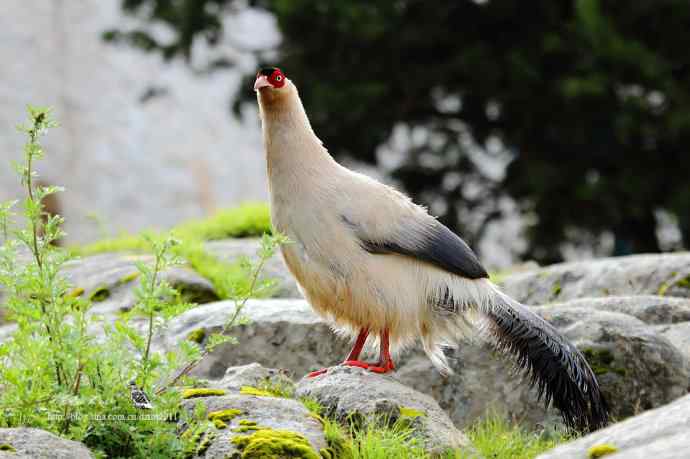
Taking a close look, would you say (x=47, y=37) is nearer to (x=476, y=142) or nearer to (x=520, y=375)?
(x=476, y=142)

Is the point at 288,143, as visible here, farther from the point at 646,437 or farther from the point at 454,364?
the point at 646,437

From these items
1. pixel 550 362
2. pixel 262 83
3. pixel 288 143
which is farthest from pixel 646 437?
pixel 262 83

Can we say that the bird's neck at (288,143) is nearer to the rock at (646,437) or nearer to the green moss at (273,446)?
the green moss at (273,446)

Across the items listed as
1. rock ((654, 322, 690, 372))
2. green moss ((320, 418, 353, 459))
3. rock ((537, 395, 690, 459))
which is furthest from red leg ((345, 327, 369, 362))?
rock ((537, 395, 690, 459))

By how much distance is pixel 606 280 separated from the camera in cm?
701

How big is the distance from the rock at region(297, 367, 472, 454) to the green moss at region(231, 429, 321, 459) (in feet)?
1.70

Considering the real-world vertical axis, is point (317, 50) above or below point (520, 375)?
above

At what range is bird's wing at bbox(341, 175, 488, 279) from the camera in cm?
486

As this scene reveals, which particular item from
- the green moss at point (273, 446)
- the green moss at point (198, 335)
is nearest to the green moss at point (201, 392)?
the green moss at point (273, 446)

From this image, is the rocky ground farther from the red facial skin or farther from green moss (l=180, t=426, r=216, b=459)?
the red facial skin

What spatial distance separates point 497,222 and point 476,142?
1.08 metres

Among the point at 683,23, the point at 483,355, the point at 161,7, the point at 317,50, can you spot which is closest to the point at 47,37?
the point at 161,7

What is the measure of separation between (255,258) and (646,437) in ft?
16.4

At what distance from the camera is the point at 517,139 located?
11430 mm
